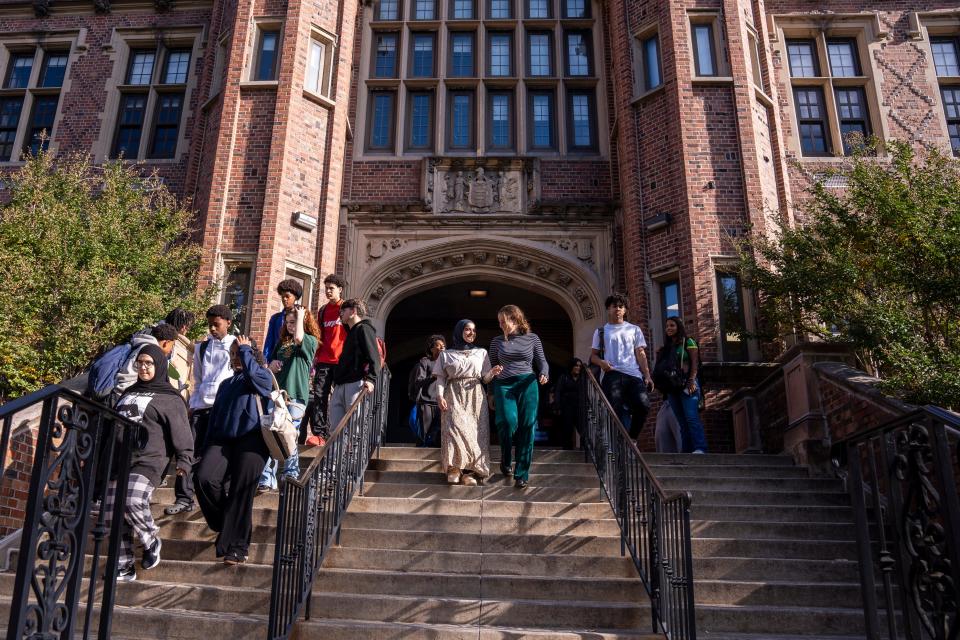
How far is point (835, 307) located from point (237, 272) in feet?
24.3

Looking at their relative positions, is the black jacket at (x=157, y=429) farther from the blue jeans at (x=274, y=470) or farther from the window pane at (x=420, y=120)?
the window pane at (x=420, y=120)

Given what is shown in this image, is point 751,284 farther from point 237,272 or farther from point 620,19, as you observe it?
point 237,272

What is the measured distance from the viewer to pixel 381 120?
43.5 ft

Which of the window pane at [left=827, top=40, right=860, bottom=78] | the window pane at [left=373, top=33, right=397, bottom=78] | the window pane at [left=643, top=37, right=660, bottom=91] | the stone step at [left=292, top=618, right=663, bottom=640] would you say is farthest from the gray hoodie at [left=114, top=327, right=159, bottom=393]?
the window pane at [left=827, top=40, right=860, bottom=78]

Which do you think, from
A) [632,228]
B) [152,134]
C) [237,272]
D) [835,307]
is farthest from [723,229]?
[152,134]

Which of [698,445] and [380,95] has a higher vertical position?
[380,95]

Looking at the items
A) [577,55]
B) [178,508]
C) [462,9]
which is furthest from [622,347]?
[462,9]

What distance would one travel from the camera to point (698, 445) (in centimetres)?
814

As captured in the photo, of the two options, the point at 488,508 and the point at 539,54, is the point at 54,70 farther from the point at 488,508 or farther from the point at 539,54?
the point at 488,508

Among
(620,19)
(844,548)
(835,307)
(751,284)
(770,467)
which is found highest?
(620,19)

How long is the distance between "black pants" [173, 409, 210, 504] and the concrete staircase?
0.55 ft

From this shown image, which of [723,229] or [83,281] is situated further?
[723,229]

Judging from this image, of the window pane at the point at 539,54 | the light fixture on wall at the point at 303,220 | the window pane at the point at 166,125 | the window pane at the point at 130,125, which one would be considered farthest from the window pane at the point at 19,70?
the window pane at the point at 539,54

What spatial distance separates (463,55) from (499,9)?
3.55ft
